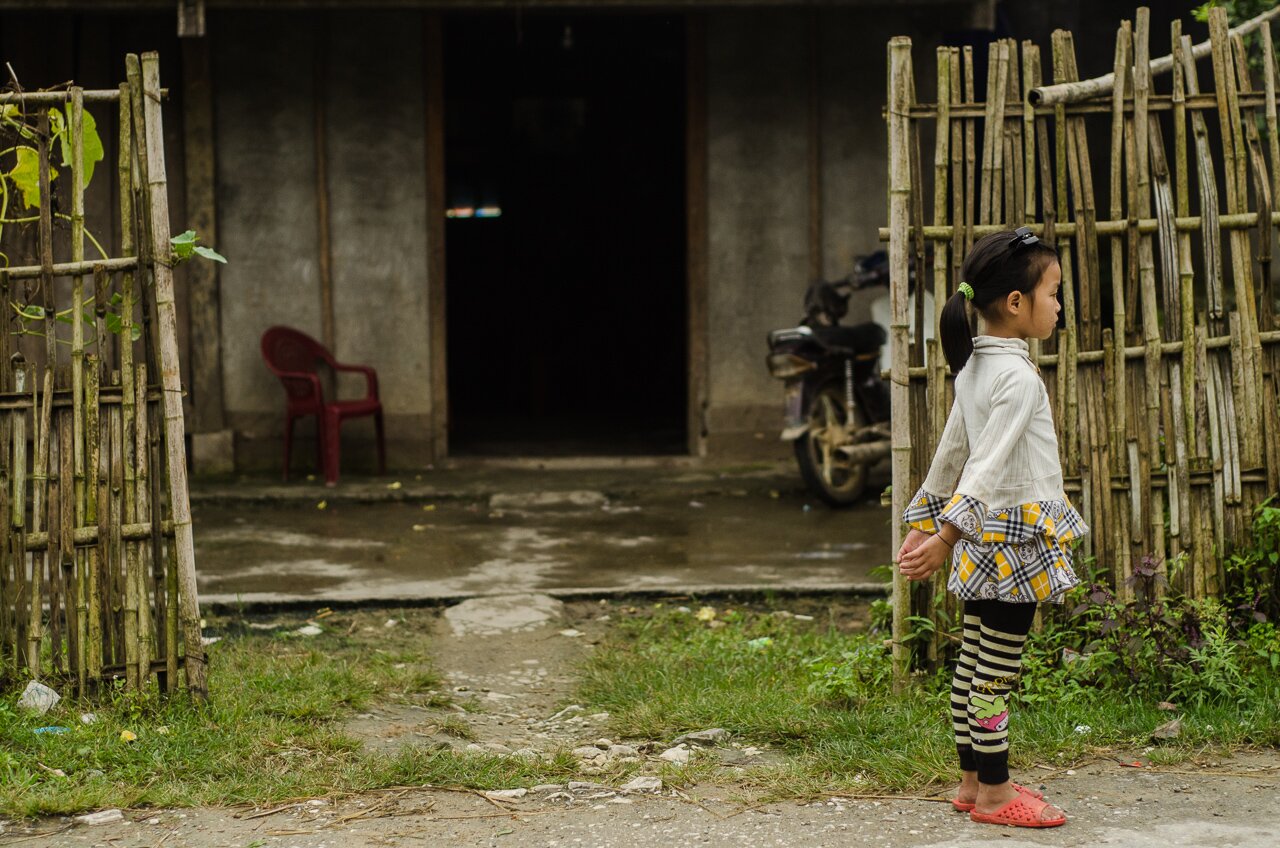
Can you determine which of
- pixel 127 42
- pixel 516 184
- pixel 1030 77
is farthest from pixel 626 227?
pixel 1030 77

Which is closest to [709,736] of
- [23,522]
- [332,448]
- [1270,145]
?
[23,522]

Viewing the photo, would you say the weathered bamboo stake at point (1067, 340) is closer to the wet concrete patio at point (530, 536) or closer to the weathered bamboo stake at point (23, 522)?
the wet concrete patio at point (530, 536)

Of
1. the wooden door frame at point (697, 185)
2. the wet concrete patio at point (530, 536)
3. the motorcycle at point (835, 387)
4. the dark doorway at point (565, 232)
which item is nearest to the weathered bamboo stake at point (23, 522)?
the wet concrete patio at point (530, 536)

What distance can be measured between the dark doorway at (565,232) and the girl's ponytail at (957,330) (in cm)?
1032

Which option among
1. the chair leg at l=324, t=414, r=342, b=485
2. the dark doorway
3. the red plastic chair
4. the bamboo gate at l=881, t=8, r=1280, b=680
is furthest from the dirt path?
the dark doorway

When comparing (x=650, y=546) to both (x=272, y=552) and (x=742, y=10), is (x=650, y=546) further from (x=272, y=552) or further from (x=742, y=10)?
(x=742, y=10)

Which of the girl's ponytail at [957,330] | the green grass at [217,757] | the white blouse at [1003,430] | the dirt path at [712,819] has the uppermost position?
the girl's ponytail at [957,330]

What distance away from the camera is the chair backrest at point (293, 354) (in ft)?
31.3

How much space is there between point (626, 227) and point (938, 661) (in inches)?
444

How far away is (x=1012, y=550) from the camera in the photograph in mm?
3613

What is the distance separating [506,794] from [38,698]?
150 cm

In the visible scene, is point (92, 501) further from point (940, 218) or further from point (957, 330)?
point (940, 218)

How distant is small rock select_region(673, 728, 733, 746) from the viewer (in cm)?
448

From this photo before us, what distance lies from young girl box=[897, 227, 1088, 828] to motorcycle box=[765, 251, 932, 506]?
466 cm
